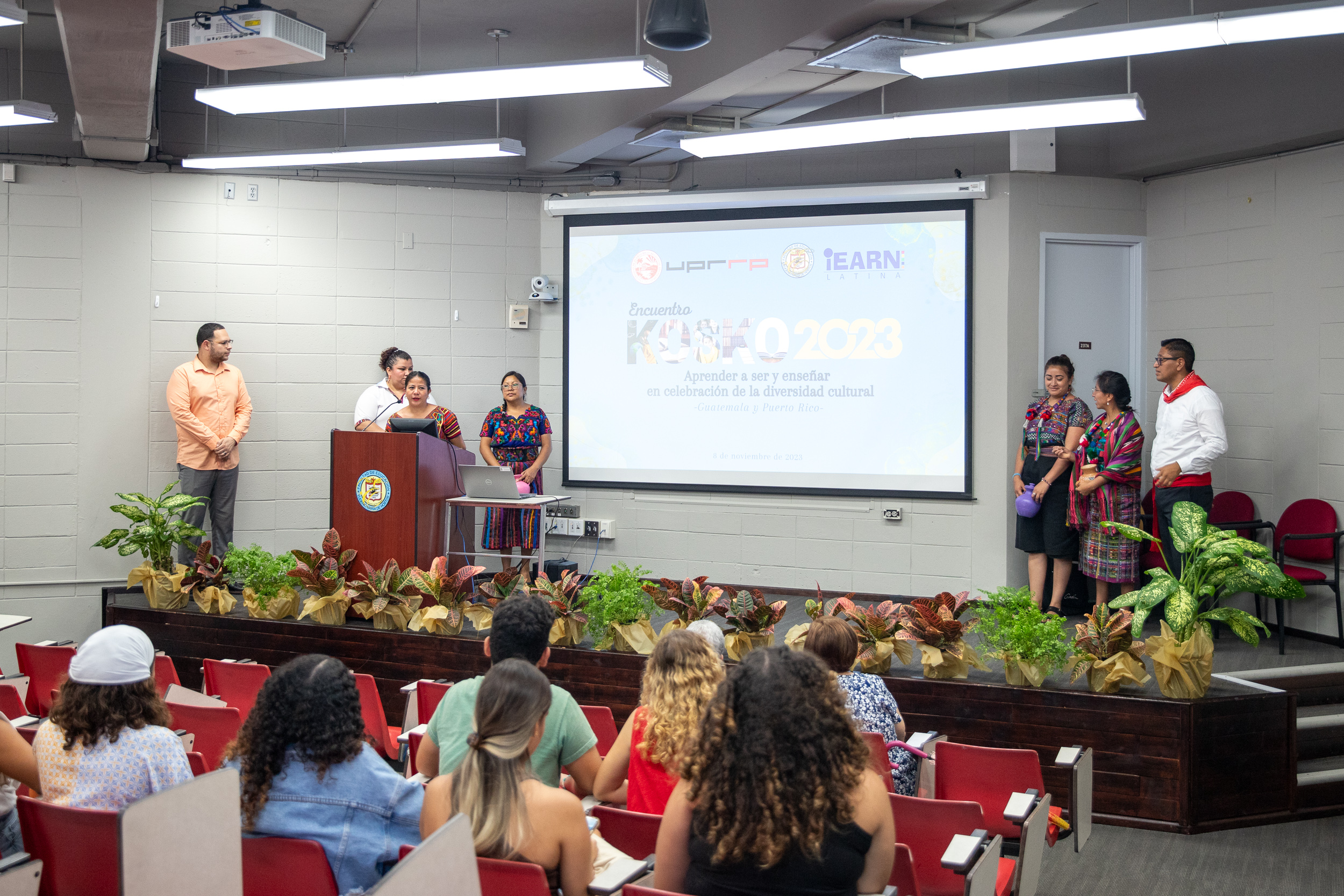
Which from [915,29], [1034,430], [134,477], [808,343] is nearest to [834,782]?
[915,29]

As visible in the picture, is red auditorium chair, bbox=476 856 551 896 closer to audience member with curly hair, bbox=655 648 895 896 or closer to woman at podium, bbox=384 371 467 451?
audience member with curly hair, bbox=655 648 895 896

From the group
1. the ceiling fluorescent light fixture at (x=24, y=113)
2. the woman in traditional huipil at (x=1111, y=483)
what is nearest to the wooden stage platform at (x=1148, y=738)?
the woman in traditional huipil at (x=1111, y=483)

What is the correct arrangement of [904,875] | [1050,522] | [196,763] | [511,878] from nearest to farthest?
1. [511,878]
2. [904,875]
3. [196,763]
4. [1050,522]

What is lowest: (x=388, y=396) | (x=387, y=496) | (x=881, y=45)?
(x=387, y=496)

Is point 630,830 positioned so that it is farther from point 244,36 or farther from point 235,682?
point 244,36

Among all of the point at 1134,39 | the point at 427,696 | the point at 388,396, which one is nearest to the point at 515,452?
the point at 388,396

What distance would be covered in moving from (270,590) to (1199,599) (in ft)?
13.8

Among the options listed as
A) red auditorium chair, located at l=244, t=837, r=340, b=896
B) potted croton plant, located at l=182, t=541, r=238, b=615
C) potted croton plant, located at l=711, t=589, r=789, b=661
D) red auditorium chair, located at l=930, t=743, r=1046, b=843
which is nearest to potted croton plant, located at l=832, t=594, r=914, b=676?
potted croton plant, located at l=711, t=589, r=789, b=661

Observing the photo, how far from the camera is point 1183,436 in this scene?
17.9 feet

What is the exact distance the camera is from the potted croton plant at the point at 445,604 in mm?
4938

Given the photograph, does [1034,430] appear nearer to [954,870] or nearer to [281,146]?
[954,870]

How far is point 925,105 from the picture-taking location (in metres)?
6.70

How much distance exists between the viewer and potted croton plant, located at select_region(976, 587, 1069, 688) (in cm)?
390

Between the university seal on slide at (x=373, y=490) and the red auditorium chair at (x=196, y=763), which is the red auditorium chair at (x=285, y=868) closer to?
the red auditorium chair at (x=196, y=763)
